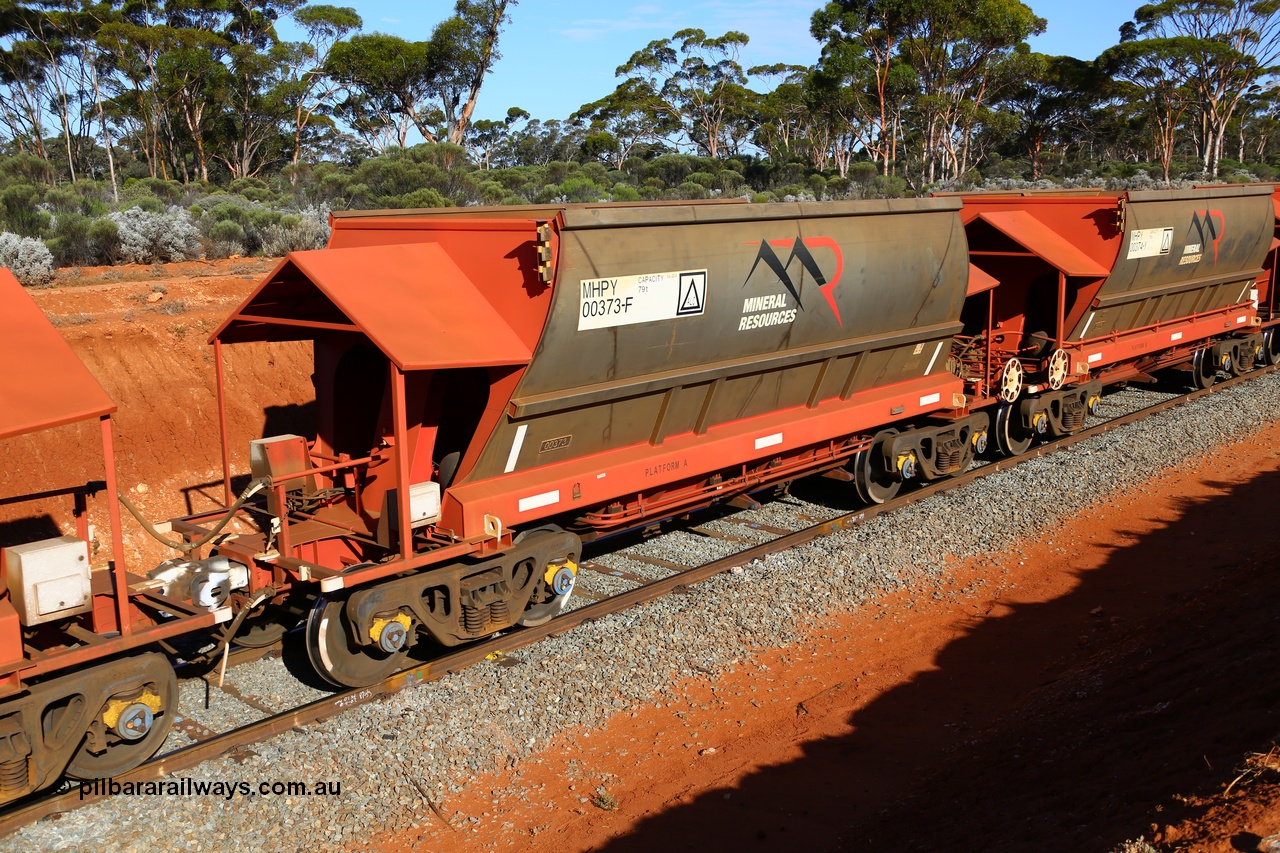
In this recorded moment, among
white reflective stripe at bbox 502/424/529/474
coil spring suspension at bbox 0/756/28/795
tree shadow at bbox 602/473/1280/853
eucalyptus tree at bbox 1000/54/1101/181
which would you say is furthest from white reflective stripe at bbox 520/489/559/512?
eucalyptus tree at bbox 1000/54/1101/181

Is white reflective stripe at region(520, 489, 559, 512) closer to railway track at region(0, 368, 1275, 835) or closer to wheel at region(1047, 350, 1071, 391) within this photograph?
railway track at region(0, 368, 1275, 835)

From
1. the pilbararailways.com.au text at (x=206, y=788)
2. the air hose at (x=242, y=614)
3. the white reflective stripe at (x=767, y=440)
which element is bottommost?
the pilbararailways.com.au text at (x=206, y=788)

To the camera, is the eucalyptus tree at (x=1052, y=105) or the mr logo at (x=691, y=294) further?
the eucalyptus tree at (x=1052, y=105)

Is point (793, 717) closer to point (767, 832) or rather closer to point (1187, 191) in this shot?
point (767, 832)

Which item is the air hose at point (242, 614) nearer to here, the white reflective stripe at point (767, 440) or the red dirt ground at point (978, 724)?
the red dirt ground at point (978, 724)

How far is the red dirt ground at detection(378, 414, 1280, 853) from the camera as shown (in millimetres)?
5027

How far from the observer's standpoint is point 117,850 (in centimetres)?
562

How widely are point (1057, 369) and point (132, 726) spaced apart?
36.5 feet

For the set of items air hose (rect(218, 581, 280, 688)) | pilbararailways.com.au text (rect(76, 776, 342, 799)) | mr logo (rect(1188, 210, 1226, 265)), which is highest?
mr logo (rect(1188, 210, 1226, 265))

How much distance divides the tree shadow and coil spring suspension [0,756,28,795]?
10.7ft

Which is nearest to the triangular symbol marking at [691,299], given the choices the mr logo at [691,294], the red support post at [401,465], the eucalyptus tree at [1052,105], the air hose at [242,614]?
the mr logo at [691,294]

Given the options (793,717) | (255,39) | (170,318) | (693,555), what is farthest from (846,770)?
(255,39)

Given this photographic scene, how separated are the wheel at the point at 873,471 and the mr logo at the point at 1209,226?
709 cm

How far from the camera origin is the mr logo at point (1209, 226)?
1563 cm
